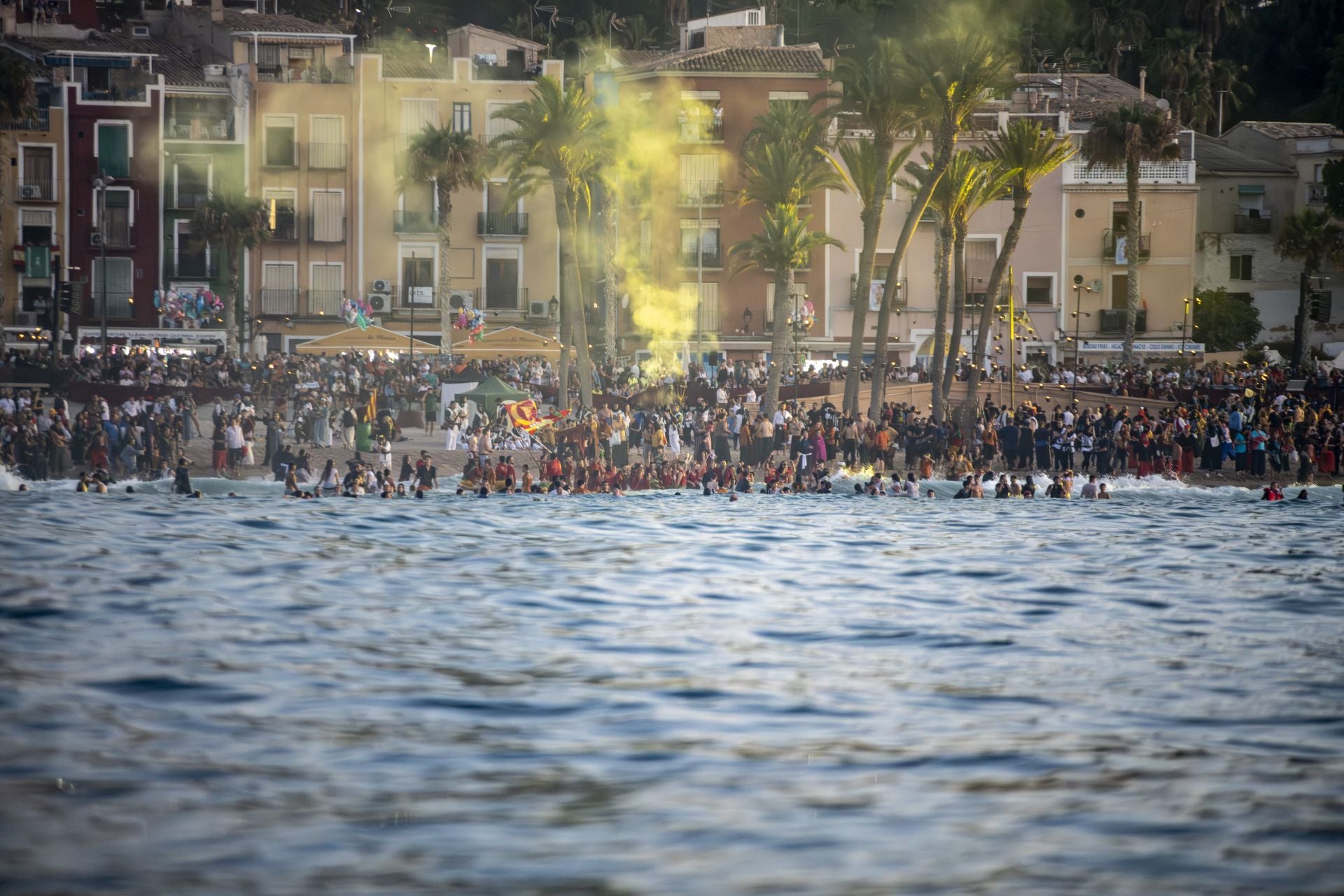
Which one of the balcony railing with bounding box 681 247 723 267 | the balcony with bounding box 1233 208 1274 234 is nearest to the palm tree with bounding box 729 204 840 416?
the balcony railing with bounding box 681 247 723 267

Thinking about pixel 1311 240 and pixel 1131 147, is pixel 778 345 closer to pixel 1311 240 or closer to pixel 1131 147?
pixel 1131 147

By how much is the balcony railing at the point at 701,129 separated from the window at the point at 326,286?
14739 millimetres

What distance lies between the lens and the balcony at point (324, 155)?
66625mm

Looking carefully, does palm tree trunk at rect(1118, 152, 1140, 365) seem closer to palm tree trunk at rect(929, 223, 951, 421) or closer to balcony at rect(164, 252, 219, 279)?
palm tree trunk at rect(929, 223, 951, 421)

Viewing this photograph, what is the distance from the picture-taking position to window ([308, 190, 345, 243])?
6662 centimetres

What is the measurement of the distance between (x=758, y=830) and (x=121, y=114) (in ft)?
197

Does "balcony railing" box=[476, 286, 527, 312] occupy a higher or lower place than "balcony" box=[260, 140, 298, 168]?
lower

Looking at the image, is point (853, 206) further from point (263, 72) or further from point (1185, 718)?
point (1185, 718)

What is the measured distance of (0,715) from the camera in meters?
13.9

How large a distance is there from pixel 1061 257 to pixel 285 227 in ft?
101

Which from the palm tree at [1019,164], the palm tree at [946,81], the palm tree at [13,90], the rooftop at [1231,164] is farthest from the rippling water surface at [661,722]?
the rooftop at [1231,164]

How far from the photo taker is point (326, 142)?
66.7m

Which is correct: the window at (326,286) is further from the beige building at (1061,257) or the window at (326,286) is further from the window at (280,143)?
the beige building at (1061,257)

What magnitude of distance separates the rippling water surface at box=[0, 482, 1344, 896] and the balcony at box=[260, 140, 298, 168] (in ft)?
137
